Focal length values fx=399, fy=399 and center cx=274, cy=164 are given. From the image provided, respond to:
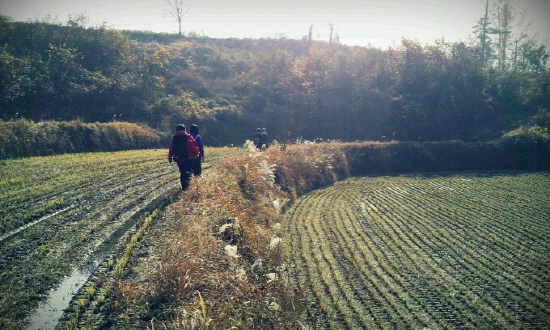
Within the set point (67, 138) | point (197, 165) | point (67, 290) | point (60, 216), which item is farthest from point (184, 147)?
point (67, 138)

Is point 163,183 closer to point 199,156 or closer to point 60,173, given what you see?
point 199,156

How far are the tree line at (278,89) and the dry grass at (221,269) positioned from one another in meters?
21.7

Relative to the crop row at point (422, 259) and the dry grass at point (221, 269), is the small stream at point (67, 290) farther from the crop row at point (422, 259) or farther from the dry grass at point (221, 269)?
the crop row at point (422, 259)

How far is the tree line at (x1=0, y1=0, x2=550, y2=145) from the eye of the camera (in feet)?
108

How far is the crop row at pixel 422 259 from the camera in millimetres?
7238

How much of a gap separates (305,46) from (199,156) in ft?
169

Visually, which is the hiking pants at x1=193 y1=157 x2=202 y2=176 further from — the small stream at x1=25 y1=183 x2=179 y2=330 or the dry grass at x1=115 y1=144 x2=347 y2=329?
the small stream at x1=25 y1=183 x2=179 y2=330

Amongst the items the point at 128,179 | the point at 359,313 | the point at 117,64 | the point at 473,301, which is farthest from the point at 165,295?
the point at 117,64

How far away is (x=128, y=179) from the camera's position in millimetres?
14203

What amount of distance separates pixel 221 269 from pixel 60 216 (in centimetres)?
498

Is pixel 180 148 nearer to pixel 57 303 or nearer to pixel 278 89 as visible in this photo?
pixel 57 303

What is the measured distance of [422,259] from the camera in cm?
991

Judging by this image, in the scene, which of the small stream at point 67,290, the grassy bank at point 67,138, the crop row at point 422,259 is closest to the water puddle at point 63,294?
the small stream at point 67,290

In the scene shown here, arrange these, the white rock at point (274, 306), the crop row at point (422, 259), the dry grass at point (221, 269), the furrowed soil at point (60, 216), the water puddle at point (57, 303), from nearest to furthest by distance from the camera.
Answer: the water puddle at point (57, 303), the dry grass at point (221, 269), the white rock at point (274, 306), the furrowed soil at point (60, 216), the crop row at point (422, 259)
